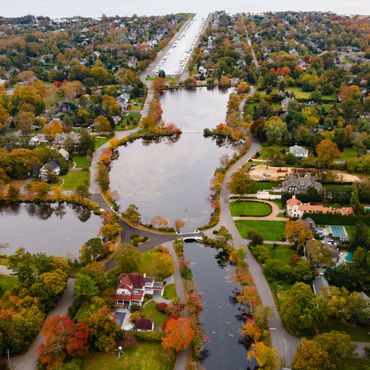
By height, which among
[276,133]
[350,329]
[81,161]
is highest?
[276,133]

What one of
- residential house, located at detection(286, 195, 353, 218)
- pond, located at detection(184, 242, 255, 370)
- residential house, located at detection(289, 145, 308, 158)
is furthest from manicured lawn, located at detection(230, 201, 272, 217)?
residential house, located at detection(289, 145, 308, 158)

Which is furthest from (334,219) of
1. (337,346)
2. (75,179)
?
(75,179)

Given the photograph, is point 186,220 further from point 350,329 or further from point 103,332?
point 350,329

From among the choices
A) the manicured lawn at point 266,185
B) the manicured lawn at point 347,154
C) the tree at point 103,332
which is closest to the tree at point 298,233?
the manicured lawn at point 266,185

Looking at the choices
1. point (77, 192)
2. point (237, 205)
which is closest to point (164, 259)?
point (237, 205)

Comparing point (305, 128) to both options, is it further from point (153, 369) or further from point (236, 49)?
point (236, 49)

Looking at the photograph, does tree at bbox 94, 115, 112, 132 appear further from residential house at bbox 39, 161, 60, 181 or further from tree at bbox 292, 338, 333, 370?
tree at bbox 292, 338, 333, 370

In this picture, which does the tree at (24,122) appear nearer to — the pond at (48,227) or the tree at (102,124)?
the tree at (102,124)
